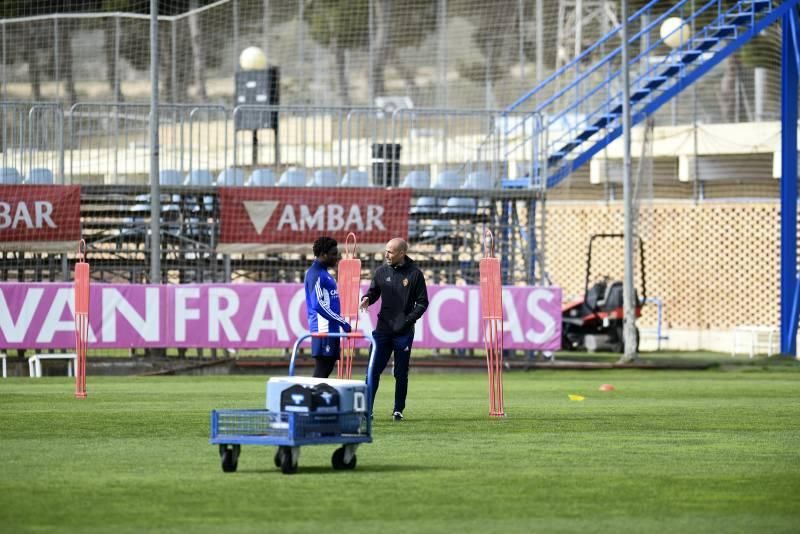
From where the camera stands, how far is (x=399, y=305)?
17.0 m

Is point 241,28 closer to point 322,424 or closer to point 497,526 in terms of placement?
point 322,424

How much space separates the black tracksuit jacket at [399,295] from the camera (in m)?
17.0

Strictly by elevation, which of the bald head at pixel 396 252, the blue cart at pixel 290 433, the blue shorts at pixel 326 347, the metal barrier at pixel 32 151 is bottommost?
the blue cart at pixel 290 433

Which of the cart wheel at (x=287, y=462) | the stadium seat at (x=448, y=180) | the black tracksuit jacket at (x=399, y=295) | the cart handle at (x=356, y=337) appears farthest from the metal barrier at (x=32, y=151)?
the cart wheel at (x=287, y=462)

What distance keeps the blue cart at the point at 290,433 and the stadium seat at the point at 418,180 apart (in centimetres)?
2065

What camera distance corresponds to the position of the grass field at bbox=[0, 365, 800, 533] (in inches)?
376

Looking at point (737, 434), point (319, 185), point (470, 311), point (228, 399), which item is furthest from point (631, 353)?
point (737, 434)

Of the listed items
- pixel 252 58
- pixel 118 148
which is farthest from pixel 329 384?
pixel 252 58

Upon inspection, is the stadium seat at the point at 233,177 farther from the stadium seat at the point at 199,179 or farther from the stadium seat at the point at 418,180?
the stadium seat at the point at 418,180

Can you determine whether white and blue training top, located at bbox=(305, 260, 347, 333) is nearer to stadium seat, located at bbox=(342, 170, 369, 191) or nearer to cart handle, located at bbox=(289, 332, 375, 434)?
cart handle, located at bbox=(289, 332, 375, 434)

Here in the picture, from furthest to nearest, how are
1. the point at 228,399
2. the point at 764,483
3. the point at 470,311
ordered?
the point at 470,311
the point at 228,399
the point at 764,483

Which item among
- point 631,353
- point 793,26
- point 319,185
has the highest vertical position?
point 793,26

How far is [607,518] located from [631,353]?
23336 mm

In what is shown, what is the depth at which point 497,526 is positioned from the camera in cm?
930
